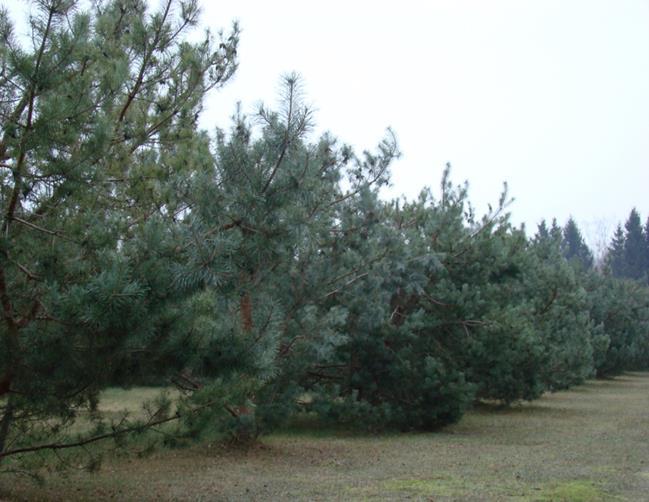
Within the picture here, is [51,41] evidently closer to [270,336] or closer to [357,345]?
[270,336]

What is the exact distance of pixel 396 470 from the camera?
1002 centimetres

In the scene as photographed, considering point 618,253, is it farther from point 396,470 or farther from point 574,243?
point 396,470

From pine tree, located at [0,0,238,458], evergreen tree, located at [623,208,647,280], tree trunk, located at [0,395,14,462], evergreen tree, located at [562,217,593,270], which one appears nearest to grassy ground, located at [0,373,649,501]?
tree trunk, located at [0,395,14,462]

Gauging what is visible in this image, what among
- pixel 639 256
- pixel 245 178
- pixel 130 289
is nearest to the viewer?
pixel 130 289

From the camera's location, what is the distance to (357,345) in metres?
14.0

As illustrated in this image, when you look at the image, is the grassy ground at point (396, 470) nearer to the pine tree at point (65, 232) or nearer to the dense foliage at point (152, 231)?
the dense foliage at point (152, 231)

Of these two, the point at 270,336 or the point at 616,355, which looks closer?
the point at 270,336

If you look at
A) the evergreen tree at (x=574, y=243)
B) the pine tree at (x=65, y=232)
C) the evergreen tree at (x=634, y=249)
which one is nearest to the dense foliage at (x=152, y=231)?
the pine tree at (x=65, y=232)

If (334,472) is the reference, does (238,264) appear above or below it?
above

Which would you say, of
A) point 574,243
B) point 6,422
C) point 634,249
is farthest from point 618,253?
point 6,422

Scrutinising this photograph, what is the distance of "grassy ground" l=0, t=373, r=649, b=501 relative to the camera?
324 inches

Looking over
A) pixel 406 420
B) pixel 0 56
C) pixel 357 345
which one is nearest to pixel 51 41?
pixel 0 56

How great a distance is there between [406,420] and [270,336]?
847 centimetres

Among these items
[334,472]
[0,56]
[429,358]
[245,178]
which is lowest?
[334,472]
